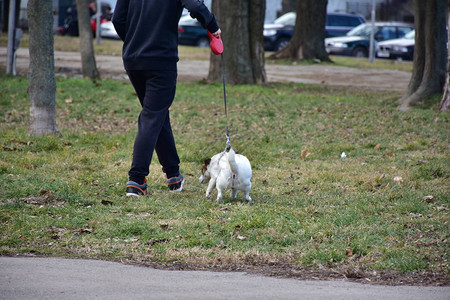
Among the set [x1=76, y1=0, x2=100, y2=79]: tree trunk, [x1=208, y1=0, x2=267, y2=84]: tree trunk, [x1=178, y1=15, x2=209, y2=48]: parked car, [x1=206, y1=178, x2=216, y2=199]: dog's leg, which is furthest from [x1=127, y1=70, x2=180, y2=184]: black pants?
[x1=178, y1=15, x2=209, y2=48]: parked car

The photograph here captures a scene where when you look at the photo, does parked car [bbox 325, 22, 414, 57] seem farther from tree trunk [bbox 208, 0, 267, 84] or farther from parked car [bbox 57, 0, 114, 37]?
tree trunk [bbox 208, 0, 267, 84]

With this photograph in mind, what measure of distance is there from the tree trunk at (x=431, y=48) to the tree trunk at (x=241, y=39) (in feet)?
12.1

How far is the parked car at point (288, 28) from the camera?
28531mm

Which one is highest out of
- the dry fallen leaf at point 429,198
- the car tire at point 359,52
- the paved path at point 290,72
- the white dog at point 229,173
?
the car tire at point 359,52

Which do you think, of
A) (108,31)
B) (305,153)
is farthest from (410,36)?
(305,153)

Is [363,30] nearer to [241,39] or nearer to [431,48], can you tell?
[241,39]

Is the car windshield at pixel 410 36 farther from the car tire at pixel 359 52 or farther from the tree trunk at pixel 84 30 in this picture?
the tree trunk at pixel 84 30

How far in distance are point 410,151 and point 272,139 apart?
1.89 meters

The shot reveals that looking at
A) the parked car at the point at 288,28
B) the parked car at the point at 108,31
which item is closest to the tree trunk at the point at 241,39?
the parked car at the point at 288,28

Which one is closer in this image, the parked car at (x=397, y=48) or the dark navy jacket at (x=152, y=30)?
the dark navy jacket at (x=152, y=30)

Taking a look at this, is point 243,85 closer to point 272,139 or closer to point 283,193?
point 272,139

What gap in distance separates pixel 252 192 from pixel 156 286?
2.69 m

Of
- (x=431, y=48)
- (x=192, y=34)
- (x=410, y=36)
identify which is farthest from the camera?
(x=192, y=34)

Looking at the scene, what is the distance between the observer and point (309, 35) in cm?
2298
